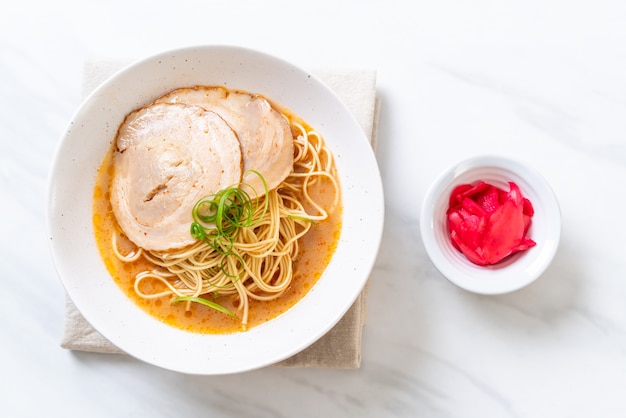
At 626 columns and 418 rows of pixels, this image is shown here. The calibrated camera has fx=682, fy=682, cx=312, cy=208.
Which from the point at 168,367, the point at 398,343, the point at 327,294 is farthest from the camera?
the point at 398,343

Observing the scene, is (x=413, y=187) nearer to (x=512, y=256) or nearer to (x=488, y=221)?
(x=488, y=221)

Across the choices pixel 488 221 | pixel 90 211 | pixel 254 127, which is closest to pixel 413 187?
pixel 488 221

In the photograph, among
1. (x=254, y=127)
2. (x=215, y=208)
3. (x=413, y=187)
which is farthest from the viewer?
(x=413, y=187)

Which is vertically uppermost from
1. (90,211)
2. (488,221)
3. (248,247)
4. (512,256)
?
(488,221)

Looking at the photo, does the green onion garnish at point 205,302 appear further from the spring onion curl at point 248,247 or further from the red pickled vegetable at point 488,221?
the red pickled vegetable at point 488,221

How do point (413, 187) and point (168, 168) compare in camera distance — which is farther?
point (413, 187)

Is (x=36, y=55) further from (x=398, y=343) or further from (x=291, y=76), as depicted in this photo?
(x=398, y=343)

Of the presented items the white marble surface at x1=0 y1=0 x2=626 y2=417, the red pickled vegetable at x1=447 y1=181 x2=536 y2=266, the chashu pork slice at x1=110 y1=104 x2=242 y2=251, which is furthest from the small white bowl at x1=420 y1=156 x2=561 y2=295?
the chashu pork slice at x1=110 y1=104 x2=242 y2=251

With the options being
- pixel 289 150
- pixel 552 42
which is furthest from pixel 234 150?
pixel 552 42
